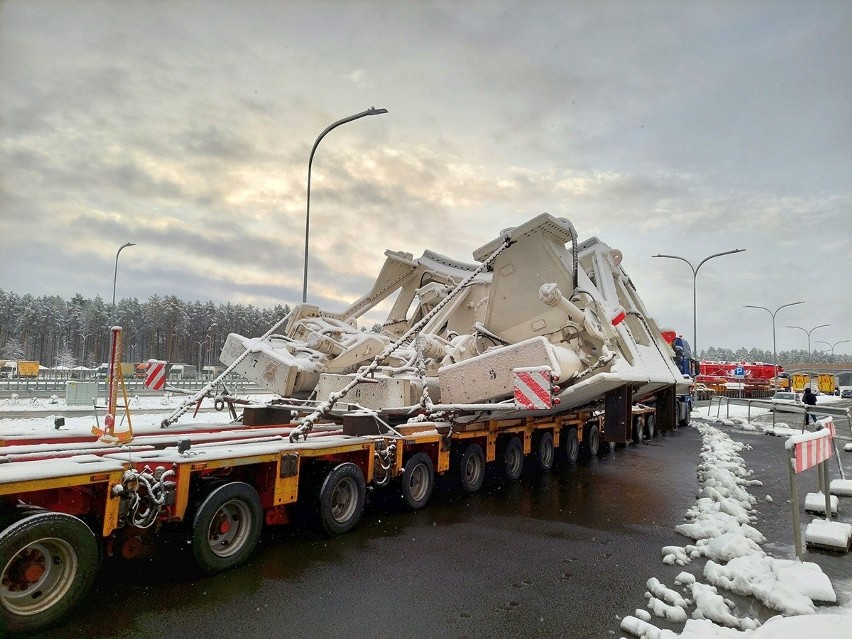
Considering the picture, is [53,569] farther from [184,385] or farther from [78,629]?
Answer: [184,385]

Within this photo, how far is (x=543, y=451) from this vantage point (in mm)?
11070

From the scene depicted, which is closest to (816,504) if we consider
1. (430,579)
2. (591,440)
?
(430,579)

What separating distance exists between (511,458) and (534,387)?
118 inches

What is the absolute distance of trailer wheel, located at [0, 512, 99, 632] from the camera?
346cm

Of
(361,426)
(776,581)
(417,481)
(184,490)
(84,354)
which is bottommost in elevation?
(776,581)

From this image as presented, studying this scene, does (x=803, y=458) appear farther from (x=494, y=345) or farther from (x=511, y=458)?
(x=494, y=345)

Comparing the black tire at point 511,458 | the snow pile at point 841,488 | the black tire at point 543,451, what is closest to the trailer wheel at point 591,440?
the black tire at point 543,451

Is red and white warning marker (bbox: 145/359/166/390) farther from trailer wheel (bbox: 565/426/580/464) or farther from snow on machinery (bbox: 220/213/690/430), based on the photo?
trailer wheel (bbox: 565/426/580/464)

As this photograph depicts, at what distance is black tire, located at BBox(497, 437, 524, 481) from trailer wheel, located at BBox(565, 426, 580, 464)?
2.59m

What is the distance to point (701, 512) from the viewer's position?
7461 millimetres

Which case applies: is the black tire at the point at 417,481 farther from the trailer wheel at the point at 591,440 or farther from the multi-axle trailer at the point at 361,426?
the trailer wheel at the point at 591,440

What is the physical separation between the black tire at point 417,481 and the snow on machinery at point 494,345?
29.1 inches

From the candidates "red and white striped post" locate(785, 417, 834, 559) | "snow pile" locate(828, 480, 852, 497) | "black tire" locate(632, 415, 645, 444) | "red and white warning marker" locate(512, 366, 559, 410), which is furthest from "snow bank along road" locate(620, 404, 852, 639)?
"black tire" locate(632, 415, 645, 444)

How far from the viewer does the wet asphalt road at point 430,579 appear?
13.0 feet
